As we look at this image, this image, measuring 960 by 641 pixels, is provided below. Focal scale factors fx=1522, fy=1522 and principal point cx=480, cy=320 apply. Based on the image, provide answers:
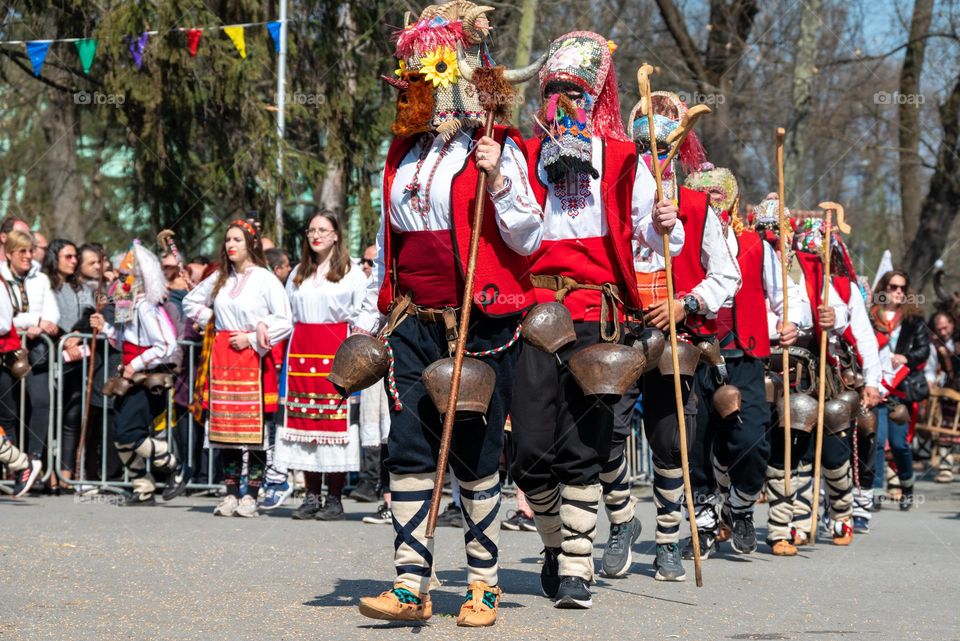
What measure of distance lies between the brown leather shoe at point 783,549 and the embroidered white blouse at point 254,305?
3.45 metres

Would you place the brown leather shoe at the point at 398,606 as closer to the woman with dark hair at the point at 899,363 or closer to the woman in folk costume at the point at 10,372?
the woman in folk costume at the point at 10,372

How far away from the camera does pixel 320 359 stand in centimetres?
982

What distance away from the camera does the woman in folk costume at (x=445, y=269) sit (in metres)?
5.48

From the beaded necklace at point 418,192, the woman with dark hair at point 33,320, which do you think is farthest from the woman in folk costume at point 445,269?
the woman with dark hair at point 33,320

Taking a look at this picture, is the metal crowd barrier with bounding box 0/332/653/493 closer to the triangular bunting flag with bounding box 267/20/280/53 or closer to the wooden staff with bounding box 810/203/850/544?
the wooden staff with bounding box 810/203/850/544

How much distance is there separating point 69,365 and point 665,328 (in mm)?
6345

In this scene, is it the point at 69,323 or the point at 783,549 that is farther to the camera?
the point at 69,323

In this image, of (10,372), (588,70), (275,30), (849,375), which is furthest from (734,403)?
(275,30)

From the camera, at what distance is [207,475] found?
12102 mm

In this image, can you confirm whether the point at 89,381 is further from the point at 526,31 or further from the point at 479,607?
the point at 526,31

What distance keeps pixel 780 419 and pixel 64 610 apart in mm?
4469

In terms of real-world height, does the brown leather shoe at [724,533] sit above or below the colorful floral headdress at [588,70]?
below

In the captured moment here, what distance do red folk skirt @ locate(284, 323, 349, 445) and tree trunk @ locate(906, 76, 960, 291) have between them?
13839mm

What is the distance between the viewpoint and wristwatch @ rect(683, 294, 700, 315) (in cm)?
707
